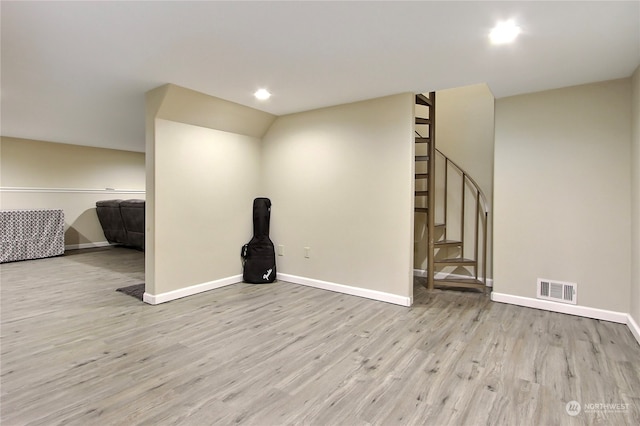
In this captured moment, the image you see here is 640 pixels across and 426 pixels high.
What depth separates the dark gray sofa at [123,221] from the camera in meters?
5.65

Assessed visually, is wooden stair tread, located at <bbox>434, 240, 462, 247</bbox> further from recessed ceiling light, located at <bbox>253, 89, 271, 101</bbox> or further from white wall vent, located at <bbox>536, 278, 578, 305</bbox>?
recessed ceiling light, located at <bbox>253, 89, 271, 101</bbox>

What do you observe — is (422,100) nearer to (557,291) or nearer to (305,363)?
(557,291)

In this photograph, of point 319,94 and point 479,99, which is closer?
point 319,94

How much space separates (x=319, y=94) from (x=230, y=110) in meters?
1.05

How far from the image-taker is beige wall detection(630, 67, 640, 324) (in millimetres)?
2521

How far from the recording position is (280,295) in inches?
142

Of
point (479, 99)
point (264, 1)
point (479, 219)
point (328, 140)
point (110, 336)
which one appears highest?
point (479, 99)

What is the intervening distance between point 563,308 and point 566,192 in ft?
3.49

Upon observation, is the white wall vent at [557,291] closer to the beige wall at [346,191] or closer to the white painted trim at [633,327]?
the white painted trim at [633,327]

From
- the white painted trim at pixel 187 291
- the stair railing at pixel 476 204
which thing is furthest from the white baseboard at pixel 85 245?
the stair railing at pixel 476 204

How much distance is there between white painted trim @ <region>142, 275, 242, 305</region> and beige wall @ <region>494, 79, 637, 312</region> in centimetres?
294

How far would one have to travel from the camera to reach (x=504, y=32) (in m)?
→ 1.99

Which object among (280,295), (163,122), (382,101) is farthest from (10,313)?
(382,101)

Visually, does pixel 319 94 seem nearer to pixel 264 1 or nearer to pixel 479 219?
pixel 264 1
